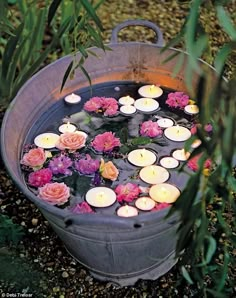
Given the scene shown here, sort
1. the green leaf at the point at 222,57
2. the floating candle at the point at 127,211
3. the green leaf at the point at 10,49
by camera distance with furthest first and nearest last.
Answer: the floating candle at the point at 127,211 < the green leaf at the point at 10,49 < the green leaf at the point at 222,57

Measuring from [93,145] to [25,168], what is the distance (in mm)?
191

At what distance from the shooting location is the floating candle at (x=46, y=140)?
4.74ft

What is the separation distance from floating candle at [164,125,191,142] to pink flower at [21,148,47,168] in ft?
1.12

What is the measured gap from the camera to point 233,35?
0.86 metres

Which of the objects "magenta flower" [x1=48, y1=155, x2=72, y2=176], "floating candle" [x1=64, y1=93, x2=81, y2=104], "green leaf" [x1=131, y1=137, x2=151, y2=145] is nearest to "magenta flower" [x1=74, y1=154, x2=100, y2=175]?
"magenta flower" [x1=48, y1=155, x2=72, y2=176]

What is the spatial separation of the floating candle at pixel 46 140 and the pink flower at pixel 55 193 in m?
0.16

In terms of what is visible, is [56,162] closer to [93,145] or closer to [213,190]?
[93,145]

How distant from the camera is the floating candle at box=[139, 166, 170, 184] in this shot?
135 cm

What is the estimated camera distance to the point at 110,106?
1541 mm

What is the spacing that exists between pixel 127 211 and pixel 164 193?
10cm

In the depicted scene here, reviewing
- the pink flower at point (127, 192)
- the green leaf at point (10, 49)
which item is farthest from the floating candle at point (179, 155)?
the green leaf at point (10, 49)

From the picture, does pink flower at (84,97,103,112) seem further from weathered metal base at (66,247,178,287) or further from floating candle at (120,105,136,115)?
weathered metal base at (66,247,178,287)

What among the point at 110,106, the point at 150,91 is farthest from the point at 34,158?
the point at 150,91

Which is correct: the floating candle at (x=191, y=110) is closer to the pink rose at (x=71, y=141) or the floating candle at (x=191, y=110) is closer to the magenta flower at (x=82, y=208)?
the pink rose at (x=71, y=141)
